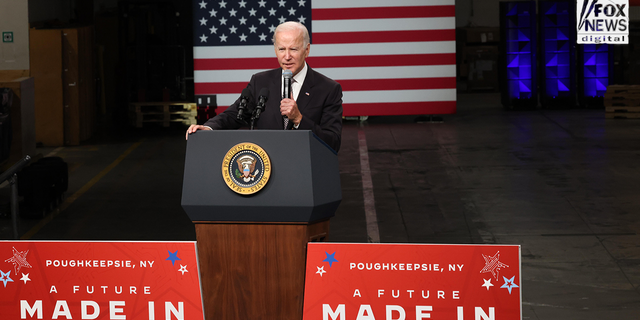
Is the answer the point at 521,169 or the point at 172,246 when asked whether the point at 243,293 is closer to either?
the point at 172,246

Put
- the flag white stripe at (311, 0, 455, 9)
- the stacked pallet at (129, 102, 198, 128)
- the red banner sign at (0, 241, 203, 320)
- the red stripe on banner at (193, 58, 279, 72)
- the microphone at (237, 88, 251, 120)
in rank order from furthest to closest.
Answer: the red stripe on banner at (193, 58, 279, 72) → the flag white stripe at (311, 0, 455, 9) → the stacked pallet at (129, 102, 198, 128) → the microphone at (237, 88, 251, 120) → the red banner sign at (0, 241, 203, 320)

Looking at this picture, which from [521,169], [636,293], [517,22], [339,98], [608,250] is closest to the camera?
[339,98]

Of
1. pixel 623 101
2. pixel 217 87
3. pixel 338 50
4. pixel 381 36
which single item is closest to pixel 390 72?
pixel 381 36

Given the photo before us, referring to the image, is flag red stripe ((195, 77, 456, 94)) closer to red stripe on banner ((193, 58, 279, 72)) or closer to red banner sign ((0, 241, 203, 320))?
red stripe on banner ((193, 58, 279, 72))

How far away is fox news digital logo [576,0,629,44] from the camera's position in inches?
556

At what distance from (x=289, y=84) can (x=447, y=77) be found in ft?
46.5

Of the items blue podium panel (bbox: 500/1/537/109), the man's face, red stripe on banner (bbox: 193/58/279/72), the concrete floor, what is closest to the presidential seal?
the man's face

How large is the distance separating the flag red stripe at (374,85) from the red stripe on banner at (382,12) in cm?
142

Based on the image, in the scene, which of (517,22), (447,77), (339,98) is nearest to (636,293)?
(339,98)

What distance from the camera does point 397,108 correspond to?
16984 mm

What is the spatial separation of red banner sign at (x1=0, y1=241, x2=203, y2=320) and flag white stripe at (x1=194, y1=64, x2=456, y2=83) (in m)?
13.8

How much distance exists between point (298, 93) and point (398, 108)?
1362cm

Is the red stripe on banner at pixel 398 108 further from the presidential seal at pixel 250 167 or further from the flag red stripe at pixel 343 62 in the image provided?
the presidential seal at pixel 250 167

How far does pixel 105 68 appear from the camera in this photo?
20.1 meters
